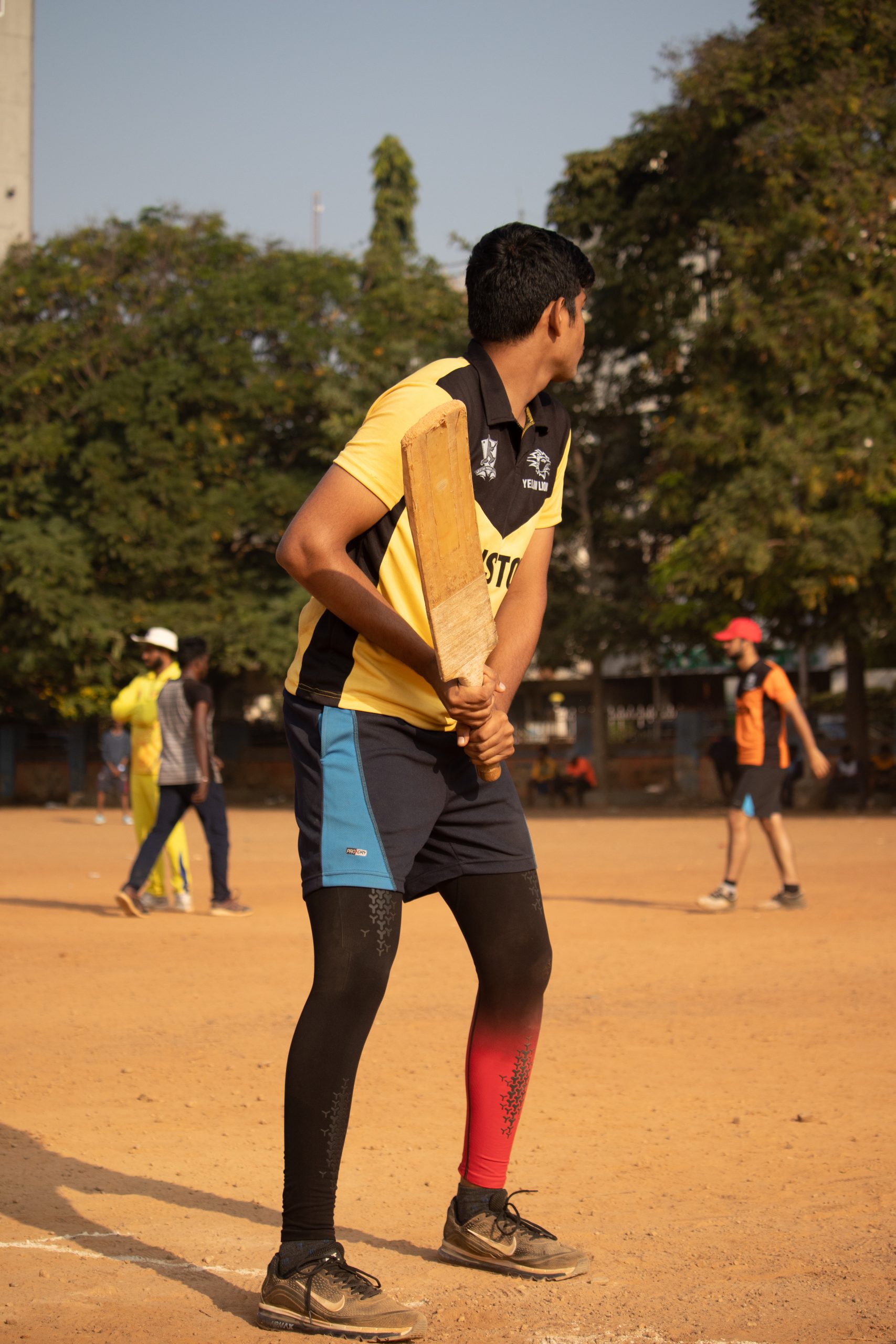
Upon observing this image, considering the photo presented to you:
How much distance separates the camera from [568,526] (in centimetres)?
3011

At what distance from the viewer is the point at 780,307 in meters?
21.3

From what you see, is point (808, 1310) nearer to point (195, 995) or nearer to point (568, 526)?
point (195, 995)

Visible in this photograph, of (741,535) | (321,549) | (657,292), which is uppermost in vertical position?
(657,292)

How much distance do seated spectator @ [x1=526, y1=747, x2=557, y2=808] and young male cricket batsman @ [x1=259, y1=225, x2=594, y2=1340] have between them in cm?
2614

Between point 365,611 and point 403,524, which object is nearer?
point 365,611

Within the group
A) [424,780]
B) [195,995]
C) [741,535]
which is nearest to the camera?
[424,780]

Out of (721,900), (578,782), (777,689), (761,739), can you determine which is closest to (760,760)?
(761,739)

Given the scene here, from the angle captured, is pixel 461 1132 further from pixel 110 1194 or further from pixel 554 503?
pixel 554 503

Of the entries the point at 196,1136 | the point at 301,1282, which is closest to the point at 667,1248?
the point at 301,1282

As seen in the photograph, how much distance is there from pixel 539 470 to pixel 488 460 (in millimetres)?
193

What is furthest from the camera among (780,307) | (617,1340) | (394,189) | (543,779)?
(394,189)

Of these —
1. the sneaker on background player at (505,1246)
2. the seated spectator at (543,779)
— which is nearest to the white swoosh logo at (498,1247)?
the sneaker on background player at (505,1246)

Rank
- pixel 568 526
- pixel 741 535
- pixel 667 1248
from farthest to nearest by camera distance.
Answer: pixel 568 526 < pixel 741 535 < pixel 667 1248

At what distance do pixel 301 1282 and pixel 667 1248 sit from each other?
999mm
